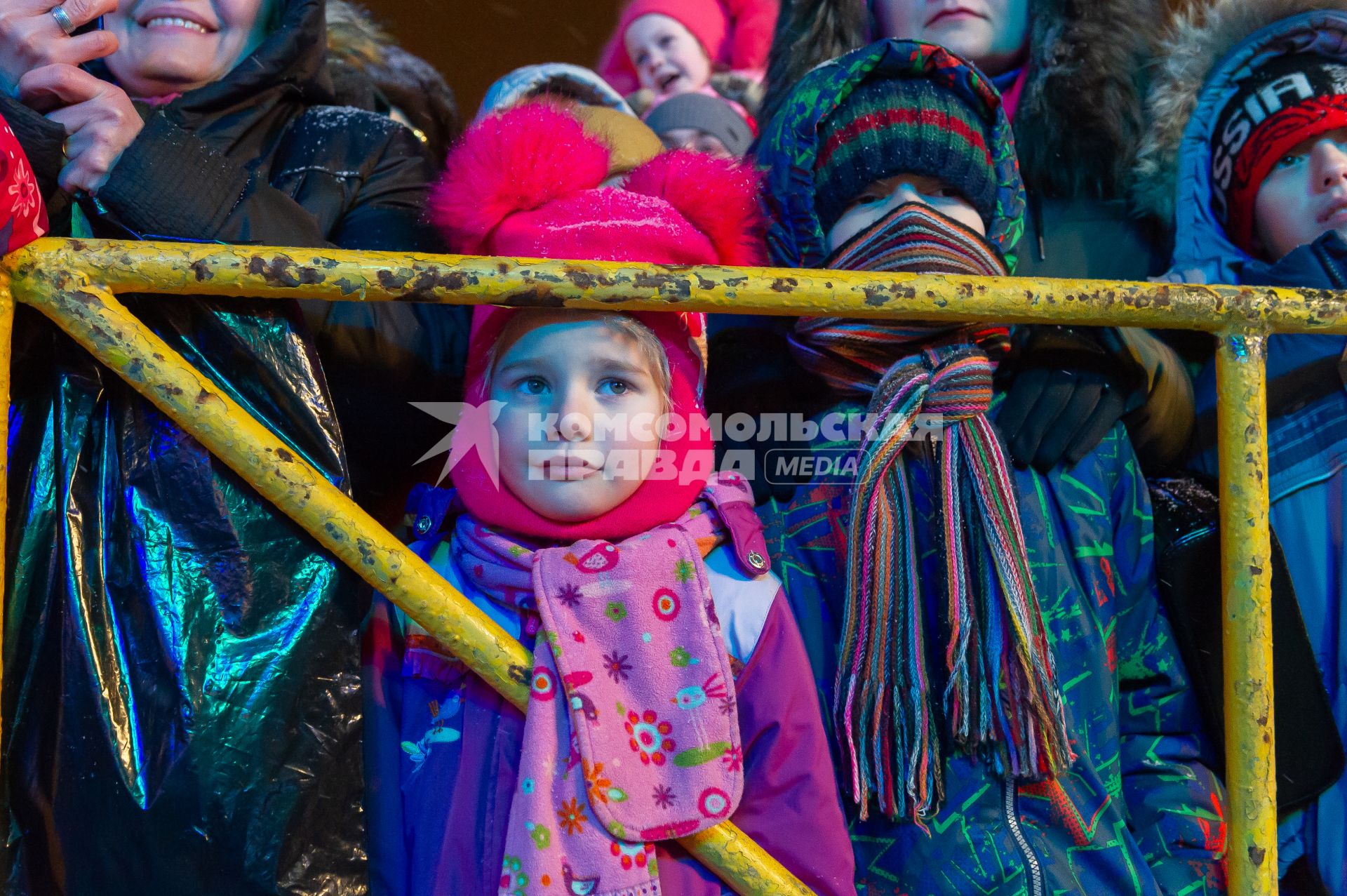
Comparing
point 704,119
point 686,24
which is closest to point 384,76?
point 704,119

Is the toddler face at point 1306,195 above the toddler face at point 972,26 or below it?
below

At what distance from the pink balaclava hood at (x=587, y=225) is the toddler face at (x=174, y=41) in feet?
1.57

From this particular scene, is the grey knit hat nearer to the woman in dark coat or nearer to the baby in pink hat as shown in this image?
the baby in pink hat

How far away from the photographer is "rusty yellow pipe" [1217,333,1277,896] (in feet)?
4.66

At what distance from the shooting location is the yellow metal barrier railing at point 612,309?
1255mm

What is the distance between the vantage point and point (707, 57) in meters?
3.40

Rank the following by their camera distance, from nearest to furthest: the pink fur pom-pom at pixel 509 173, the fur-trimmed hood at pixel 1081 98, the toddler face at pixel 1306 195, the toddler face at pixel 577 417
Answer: the toddler face at pixel 577 417
the pink fur pom-pom at pixel 509 173
the toddler face at pixel 1306 195
the fur-trimmed hood at pixel 1081 98

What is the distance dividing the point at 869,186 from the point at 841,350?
0.92ft

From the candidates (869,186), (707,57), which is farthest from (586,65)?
(869,186)

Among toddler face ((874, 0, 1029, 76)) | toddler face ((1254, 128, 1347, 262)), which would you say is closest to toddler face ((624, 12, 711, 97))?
toddler face ((874, 0, 1029, 76))

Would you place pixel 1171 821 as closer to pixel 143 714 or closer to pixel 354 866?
pixel 354 866

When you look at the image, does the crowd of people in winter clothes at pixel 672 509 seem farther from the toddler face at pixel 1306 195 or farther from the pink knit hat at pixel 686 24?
the pink knit hat at pixel 686 24

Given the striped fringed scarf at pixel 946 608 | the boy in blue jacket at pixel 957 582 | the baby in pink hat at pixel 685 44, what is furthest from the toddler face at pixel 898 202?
the baby in pink hat at pixel 685 44

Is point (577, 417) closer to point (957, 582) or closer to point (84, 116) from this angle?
point (957, 582)
